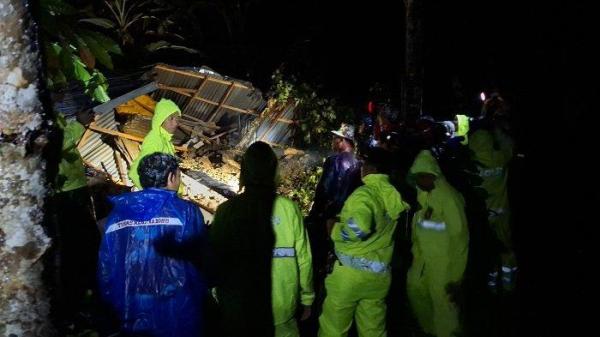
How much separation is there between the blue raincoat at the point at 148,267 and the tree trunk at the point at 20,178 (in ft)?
4.55

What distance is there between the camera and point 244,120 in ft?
37.9

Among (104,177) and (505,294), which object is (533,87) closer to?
(505,294)

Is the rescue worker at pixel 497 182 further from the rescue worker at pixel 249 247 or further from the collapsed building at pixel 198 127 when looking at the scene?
the collapsed building at pixel 198 127

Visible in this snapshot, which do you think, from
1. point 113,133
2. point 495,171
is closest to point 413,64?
point 495,171

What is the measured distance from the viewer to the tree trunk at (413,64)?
8.69m

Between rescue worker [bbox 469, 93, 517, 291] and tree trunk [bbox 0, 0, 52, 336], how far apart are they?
5.46m

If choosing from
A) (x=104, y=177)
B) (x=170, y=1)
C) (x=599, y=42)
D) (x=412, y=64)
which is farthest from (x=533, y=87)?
(x=170, y=1)

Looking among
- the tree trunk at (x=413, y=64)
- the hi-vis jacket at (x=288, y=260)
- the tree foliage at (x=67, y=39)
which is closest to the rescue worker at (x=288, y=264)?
the hi-vis jacket at (x=288, y=260)

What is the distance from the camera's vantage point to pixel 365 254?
4.25m

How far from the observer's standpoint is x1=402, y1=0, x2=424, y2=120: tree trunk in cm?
869

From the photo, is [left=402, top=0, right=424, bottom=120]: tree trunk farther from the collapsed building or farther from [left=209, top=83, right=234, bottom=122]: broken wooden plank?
[left=209, top=83, right=234, bottom=122]: broken wooden plank

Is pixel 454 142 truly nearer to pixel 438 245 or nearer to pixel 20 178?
pixel 438 245

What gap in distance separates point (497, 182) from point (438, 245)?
2089 millimetres

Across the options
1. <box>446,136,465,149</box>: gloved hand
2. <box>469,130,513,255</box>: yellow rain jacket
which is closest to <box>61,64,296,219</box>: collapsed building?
<box>446,136,465,149</box>: gloved hand
